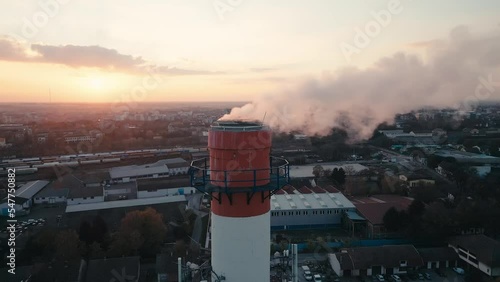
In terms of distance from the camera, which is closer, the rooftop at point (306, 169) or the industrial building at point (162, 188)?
the industrial building at point (162, 188)

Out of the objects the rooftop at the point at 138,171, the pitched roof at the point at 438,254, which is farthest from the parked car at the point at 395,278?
the rooftop at the point at 138,171

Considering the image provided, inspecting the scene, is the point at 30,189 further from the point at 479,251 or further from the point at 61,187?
the point at 479,251

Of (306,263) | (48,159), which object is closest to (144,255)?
(306,263)

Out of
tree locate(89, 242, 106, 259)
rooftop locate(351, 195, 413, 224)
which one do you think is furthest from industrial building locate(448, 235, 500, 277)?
tree locate(89, 242, 106, 259)

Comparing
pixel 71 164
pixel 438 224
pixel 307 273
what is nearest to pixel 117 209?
pixel 307 273

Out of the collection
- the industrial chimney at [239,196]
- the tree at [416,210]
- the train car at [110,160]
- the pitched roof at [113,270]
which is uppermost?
the industrial chimney at [239,196]

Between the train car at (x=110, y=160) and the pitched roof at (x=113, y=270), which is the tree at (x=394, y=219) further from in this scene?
the train car at (x=110, y=160)

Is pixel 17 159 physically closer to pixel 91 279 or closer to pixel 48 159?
pixel 48 159

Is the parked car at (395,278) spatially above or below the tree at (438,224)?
below

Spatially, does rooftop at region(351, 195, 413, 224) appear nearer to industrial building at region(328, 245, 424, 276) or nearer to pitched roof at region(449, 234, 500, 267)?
industrial building at region(328, 245, 424, 276)
